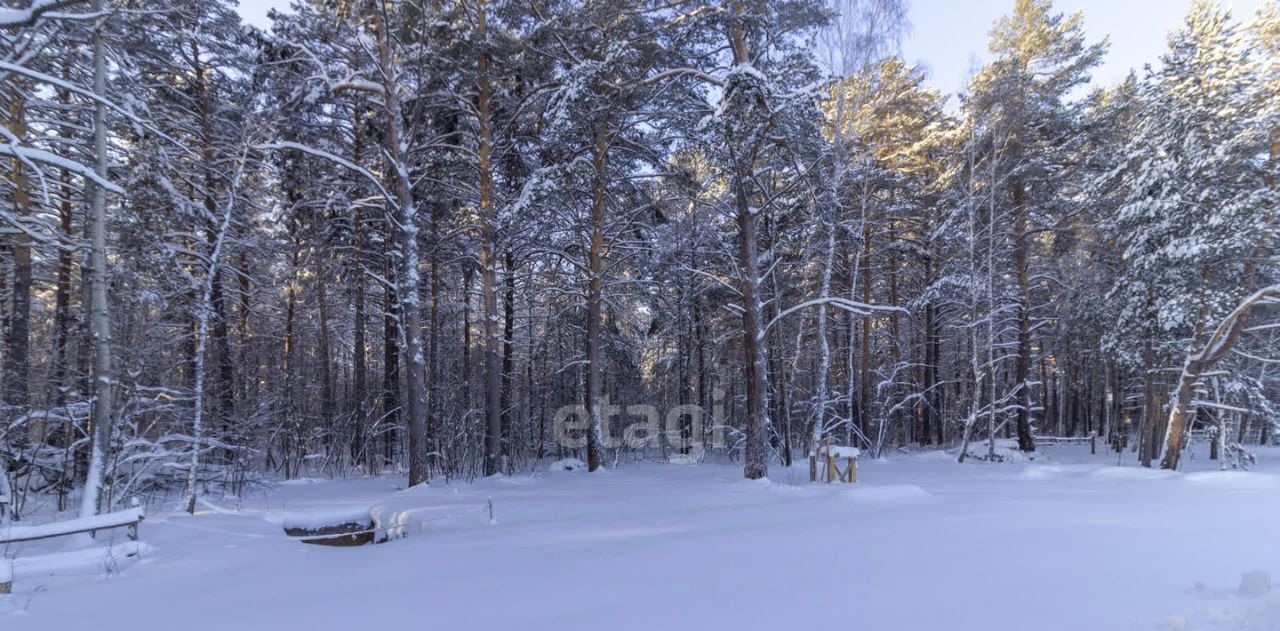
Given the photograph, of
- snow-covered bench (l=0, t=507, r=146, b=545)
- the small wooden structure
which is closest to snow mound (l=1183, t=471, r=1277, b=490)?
the small wooden structure

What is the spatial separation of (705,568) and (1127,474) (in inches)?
459

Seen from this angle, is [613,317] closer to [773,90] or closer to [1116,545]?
[773,90]

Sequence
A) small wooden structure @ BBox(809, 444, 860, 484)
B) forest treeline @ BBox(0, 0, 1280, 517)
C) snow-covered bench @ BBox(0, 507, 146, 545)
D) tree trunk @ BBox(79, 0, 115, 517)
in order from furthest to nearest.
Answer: small wooden structure @ BBox(809, 444, 860, 484)
forest treeline @ BBox(0, 0, 1280, 517)
tree trunk @ BBox(79, 0, 115, 517)
snow-covered bench @ BBox(0, 507, 146, 545)

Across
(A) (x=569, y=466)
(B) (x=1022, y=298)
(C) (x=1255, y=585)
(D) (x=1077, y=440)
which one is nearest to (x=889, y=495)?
(C) (x=1255, y=585)

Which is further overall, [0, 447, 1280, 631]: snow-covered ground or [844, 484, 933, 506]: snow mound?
[844, 484, 933, 506]: snow mound

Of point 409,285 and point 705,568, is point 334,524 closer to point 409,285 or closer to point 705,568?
point 409,285

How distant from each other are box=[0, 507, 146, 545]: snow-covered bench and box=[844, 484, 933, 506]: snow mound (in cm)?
895

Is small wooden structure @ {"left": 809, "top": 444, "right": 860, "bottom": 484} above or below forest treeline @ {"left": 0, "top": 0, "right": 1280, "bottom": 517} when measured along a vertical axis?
below

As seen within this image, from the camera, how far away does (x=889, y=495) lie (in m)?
8.41

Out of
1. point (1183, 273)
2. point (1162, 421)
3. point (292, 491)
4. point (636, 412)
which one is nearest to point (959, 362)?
point (1162, 421)

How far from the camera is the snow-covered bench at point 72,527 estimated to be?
14.9 ft

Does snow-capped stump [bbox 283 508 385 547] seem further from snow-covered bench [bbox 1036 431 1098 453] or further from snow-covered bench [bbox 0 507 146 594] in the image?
snow-covered bench [bbox 1036 431 1098 453]

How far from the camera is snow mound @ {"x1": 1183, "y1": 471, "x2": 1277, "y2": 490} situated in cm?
941

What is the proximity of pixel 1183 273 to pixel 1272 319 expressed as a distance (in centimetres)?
745
